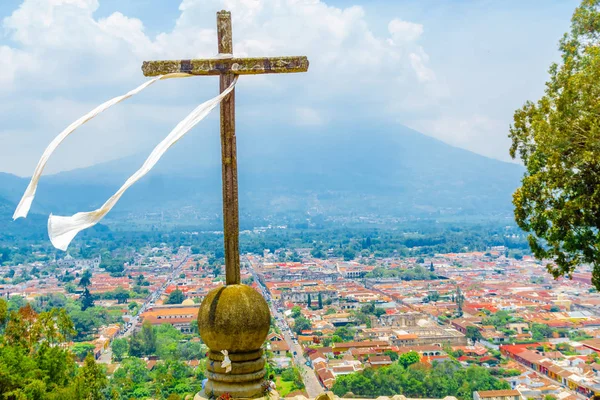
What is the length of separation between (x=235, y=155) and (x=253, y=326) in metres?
0.93

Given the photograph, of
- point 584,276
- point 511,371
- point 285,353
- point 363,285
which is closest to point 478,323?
point 511,371

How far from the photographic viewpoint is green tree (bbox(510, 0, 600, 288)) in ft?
19.0

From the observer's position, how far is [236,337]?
11.8 feet

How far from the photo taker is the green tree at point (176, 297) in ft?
193

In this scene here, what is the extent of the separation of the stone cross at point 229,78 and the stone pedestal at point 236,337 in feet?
0.70

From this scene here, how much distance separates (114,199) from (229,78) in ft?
3.25

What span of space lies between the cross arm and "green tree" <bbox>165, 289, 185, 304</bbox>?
185 feet

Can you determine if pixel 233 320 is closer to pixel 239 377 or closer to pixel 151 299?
pixel 239 377

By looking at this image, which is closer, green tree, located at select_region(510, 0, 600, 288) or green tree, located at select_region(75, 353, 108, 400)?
green tree, located at select_region(510, 0, 600, 288)

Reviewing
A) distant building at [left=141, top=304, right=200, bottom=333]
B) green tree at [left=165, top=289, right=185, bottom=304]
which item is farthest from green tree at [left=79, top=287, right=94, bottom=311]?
green tree at [left=165, top=289, right=185, bottom=304]

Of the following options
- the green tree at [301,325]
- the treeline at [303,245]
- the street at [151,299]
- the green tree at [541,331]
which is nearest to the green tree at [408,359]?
the green tree at [301,325]

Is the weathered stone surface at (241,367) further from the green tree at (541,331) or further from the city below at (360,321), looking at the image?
the green tree at (541,331)

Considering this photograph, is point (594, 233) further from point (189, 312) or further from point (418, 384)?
point (189, 312)

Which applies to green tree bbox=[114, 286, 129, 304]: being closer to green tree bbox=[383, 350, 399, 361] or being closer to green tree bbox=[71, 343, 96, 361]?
green tree bbox=[71, 343, 96, 361]
